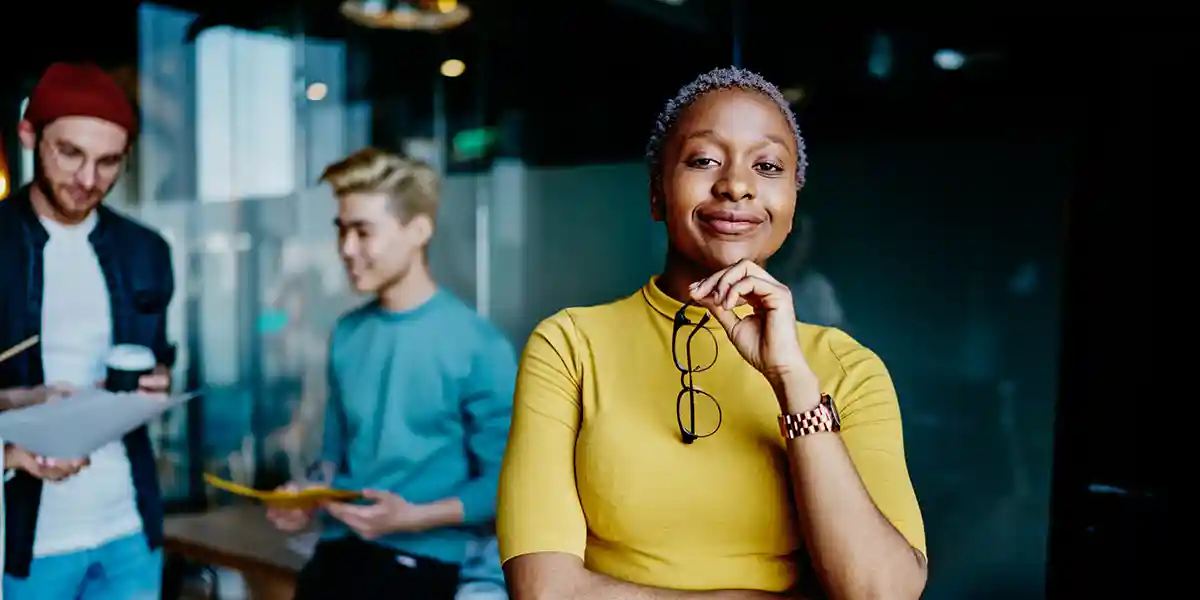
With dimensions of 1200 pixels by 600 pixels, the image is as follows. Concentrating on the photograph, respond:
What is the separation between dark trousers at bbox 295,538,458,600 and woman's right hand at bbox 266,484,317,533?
Answer: 3.9 inches

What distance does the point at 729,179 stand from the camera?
1.50m

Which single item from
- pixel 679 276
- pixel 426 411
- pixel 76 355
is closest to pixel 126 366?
pixel 76 355

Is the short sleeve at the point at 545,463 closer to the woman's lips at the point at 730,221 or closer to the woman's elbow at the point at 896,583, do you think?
the woman's lips at the point at 730,221

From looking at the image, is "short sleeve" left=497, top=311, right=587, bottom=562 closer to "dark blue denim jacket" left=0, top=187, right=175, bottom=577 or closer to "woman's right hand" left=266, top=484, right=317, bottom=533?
"woman's right hand" left=266, top=484, right=317, bottom=533

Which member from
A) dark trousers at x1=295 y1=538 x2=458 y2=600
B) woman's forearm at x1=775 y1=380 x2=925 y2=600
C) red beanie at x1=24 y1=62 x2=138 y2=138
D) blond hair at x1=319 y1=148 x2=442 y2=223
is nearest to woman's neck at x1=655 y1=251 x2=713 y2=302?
woman's forearm at x1=775 y1=380 x2=925 y2=600

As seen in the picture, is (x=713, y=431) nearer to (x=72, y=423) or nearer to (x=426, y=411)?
(x=426, y=411)

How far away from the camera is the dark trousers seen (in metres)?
2.52

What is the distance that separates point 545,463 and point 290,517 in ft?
5.22

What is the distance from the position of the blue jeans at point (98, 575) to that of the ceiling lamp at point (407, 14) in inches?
70.5

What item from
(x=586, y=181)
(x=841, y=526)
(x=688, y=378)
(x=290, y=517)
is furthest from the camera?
(x=290, y=517)

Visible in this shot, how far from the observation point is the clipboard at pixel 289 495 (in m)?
2.66

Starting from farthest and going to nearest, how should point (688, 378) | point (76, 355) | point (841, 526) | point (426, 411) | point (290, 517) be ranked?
point (290, 517) → point (76, 355) → point (426, 411) → point (688, 378) → point (841, 526)

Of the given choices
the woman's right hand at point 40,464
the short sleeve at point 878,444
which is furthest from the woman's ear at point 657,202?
the woman's right hand at point 40,464

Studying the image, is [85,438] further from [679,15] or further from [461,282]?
[679,15]
